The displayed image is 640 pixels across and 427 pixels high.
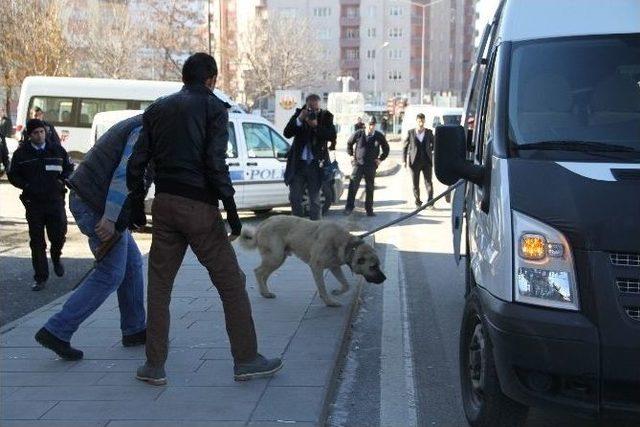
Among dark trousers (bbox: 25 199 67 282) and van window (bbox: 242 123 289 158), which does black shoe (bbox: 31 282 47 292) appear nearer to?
dark trousers (bbox: 25 199 67 282)

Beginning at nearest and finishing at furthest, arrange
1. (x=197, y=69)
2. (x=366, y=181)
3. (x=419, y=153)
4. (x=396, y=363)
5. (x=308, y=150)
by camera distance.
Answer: (x=197, y=69)
(x=396, y=363)
(x=308, y=150)
(x=366, y=181)
(x=419, y=153)

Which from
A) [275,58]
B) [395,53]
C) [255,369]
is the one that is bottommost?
[255,369]

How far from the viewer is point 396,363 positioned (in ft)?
19.2

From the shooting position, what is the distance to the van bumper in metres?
3.46

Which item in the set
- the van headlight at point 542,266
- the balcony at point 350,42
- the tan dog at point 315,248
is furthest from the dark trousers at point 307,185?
the balcony at point 350,42

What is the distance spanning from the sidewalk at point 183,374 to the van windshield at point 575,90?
2.03m

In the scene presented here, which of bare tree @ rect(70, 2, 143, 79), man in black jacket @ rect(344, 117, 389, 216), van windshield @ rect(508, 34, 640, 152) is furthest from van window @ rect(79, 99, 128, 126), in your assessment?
van windshield @ rect(508, 34, 640, 152)

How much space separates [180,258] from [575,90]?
2.55m

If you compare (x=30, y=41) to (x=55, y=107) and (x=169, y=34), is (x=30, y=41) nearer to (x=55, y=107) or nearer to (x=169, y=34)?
(x=55, y=107)

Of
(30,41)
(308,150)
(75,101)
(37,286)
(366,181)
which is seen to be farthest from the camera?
(30,41)

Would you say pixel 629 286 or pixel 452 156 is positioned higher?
pixel 452 156

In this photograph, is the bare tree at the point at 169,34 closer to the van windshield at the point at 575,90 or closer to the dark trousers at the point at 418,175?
the dark trousers at the point at 418,175

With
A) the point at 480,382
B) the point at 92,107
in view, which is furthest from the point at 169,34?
the point at 480,382

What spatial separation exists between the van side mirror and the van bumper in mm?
875
